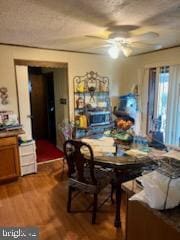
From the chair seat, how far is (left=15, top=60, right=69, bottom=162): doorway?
1.75 metres

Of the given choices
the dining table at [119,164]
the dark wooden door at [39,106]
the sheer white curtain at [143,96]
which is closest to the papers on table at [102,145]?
the dining table at [119,164]

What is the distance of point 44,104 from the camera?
569cm

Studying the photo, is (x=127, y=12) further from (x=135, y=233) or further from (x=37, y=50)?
(x=37, y=50)

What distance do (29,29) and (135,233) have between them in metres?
2.49

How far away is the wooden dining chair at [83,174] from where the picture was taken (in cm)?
228

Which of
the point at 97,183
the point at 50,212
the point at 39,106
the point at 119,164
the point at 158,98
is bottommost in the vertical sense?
the point at 50,212

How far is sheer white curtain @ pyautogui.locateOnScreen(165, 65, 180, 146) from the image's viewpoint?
11.7ft

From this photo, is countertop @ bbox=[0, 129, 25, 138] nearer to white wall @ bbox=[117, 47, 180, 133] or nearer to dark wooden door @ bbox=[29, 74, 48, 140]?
dark wooden door @ bbox=[29, 74, 48, 140]

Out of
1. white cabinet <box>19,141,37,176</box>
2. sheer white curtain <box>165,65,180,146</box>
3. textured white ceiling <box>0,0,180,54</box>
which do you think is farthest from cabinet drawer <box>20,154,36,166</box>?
sheer white curtain <box>165,65,180,146</box>

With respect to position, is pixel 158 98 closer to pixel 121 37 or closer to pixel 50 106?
pixel 121 37

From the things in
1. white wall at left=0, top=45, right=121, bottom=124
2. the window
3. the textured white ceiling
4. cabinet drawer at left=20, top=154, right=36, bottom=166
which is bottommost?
cabinet drawer at left=20, top=154, right=36, bottom=166

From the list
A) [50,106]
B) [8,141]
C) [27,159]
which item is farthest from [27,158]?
[50,106]

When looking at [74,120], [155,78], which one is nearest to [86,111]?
[74,120]

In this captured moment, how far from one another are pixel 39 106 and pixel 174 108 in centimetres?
367
